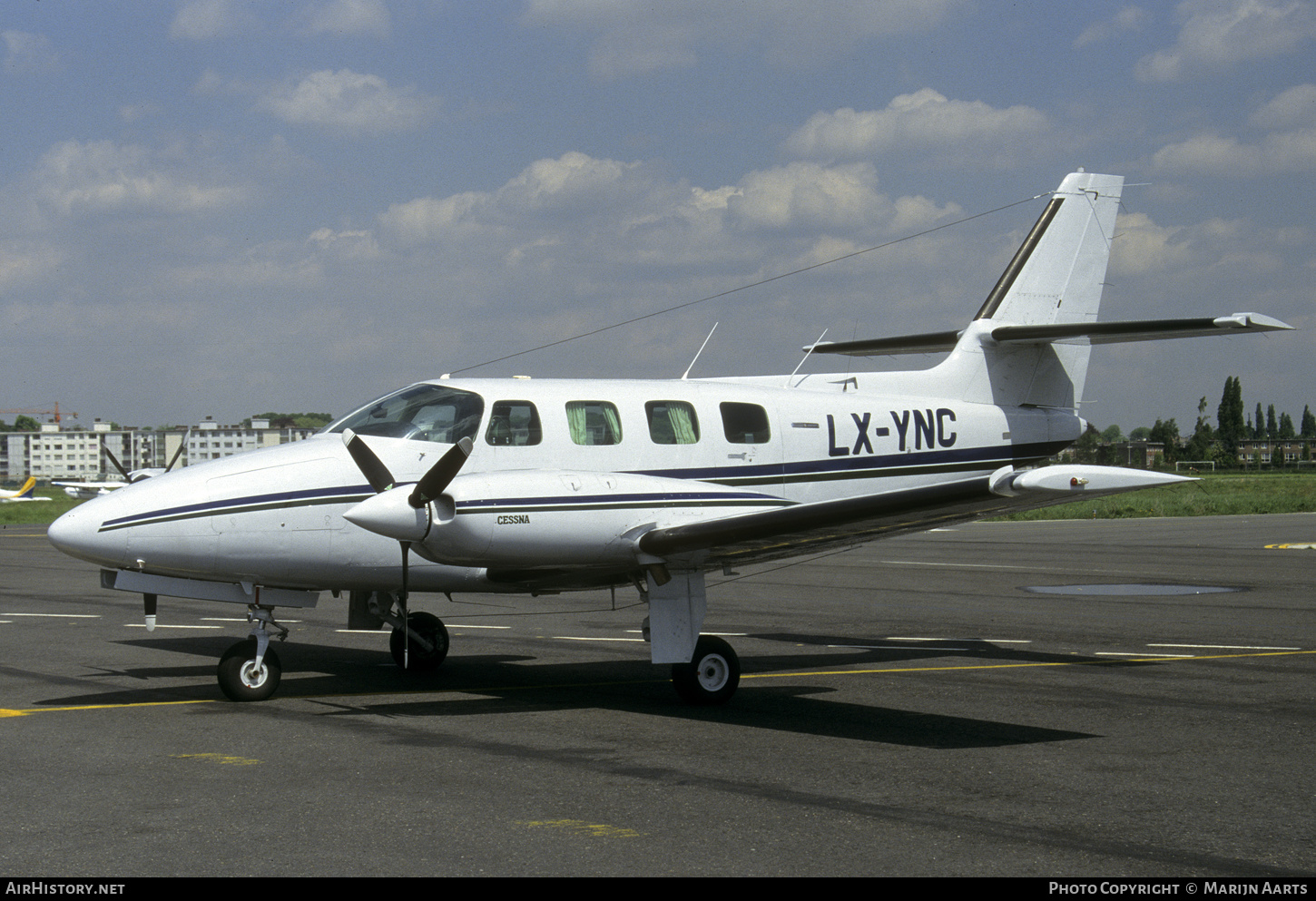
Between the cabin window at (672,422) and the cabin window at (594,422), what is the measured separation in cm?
36

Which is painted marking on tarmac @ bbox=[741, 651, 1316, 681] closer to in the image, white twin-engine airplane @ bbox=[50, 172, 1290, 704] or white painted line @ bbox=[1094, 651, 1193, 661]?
white painted line @ bbox=[1094, 651, 1193, 661]

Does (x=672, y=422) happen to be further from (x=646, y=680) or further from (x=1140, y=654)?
(x=1140, y=654)

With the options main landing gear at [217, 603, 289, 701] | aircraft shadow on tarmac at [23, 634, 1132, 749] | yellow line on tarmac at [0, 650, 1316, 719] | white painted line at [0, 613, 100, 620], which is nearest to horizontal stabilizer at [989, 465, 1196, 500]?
aircraft shadow on tarmac at [23, 634, 1132, 749]

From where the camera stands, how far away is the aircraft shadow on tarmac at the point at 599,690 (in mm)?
9297

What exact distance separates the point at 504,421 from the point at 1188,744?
236 inches

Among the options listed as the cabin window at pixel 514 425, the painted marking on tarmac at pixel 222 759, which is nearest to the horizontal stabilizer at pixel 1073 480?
the cabin window at pixel 514 425

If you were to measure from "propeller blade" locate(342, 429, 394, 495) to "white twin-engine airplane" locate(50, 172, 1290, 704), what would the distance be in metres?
0.01

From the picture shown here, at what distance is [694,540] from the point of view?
952cm

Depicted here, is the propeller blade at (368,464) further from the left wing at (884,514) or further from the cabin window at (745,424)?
the cabin window at (745,424)

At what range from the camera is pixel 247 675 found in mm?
10211

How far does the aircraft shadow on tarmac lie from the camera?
9.30 m

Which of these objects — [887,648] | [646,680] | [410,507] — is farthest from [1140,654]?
[410,507]
